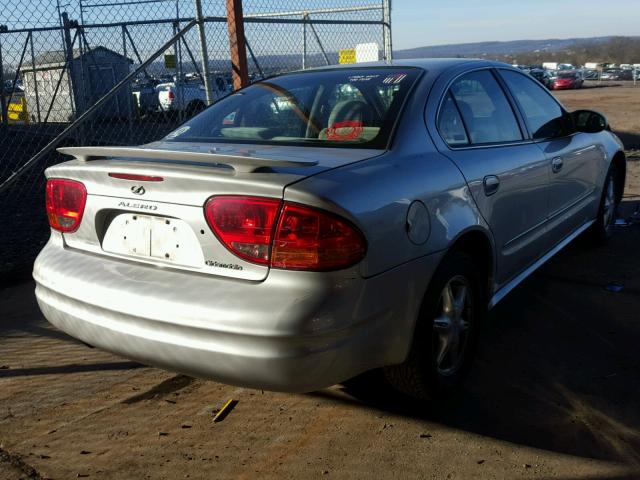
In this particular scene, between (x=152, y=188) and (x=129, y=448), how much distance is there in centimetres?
113

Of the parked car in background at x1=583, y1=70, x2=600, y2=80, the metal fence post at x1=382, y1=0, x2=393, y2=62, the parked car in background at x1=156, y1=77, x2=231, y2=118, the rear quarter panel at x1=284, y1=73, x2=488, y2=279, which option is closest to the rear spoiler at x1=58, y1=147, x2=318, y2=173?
the rear quarter panel at x1=284, y1=73, x2=488, y2=279

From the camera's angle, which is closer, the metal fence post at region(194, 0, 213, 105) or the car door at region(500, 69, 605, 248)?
the car door at region(500, 69, 605, 248)

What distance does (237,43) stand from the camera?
6.50m

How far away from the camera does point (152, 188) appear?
2650mm

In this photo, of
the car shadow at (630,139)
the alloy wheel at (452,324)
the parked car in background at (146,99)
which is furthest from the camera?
the car shadow at (630,139)

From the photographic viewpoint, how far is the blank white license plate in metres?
2.58

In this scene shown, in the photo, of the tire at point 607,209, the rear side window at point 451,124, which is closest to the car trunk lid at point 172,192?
the rear side window at point 451,124

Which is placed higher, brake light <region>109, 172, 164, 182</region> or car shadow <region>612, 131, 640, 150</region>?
brake light <region>109, 172, 164, 182</region>

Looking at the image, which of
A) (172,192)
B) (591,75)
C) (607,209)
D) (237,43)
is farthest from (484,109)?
(591,75)

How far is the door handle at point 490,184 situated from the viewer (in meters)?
3.30

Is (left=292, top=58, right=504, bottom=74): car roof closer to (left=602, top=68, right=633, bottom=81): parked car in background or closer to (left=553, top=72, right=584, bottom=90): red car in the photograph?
(left=553, top=72, right=584, bottom=90): red car

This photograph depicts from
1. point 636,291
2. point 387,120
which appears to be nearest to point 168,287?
point 387,120

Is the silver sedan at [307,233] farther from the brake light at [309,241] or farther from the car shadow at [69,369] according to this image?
the car shadow at [69,369]

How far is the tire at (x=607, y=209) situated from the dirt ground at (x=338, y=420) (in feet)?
5.70
